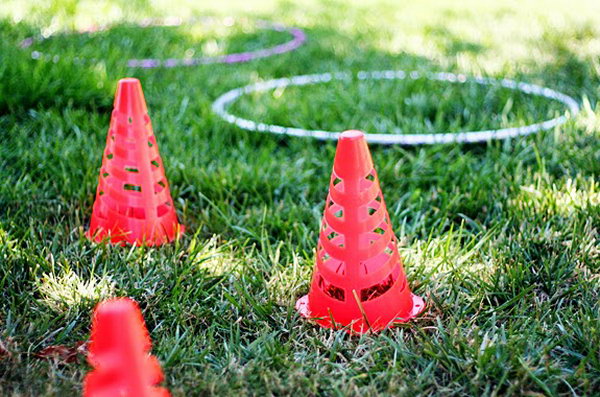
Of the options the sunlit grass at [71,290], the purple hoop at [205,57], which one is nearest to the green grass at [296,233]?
the sunlit grass at [71,290]

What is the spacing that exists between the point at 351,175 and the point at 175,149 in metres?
1.64

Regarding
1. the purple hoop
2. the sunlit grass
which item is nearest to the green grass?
the sunlit grass

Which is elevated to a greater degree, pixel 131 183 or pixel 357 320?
pixel 131 183

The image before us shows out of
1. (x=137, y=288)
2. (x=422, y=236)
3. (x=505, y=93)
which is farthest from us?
(x=505, y=93)

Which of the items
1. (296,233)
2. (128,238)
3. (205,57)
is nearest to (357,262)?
(296,233)

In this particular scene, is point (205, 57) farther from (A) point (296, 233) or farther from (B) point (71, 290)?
(B) point (71, 290)

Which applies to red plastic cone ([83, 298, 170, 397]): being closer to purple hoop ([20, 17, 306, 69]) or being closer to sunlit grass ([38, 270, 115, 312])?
sunlit grass ([38, 270, 115, 312])

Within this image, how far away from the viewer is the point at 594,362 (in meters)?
1.88

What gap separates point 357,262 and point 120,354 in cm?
84

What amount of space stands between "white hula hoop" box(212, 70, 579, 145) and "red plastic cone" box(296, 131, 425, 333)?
146cm

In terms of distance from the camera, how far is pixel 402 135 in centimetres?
373

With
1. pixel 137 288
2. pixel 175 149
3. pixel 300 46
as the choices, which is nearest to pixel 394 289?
pixel 137 288

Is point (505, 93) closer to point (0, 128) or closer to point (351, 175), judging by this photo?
point (351, 175)

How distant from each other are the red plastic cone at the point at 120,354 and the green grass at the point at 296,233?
0.80 feet
